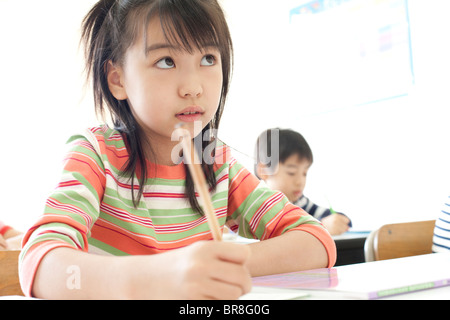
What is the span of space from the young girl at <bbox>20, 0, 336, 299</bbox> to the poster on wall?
1699 millimetres

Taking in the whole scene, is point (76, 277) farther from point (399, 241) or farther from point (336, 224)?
point (336, 224)

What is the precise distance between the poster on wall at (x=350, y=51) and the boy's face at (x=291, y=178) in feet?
1.71

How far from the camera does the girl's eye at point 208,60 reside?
0.65 m

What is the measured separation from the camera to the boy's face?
7.07 ft

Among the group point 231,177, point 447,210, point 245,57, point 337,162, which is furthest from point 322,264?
point 245,57

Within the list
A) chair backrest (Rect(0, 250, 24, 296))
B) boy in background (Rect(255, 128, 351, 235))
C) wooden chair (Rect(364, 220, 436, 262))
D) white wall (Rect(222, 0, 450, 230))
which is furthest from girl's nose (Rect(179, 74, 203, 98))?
white wall (Rect(222, 0, 450, 230))

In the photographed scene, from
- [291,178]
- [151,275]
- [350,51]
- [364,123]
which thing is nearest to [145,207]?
[151,275]

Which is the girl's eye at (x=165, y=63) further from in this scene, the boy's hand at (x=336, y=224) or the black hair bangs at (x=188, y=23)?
the boy's hand at (x=336, y=224)

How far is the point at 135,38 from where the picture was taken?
65 cm

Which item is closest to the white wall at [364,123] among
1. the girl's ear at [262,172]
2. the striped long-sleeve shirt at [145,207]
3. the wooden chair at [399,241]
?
the girl's ear at [262,172]

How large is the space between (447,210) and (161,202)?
0.86m

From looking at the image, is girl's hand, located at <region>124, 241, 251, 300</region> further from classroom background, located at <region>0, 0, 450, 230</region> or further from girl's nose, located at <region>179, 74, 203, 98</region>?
classroom background, located at <region>0, 0, 450, 230</region>

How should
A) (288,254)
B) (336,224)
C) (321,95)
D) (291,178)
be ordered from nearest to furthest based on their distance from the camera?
→ (288,254) < (336,224) < (291,178) < (321,95)

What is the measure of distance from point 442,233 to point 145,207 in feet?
2.76
